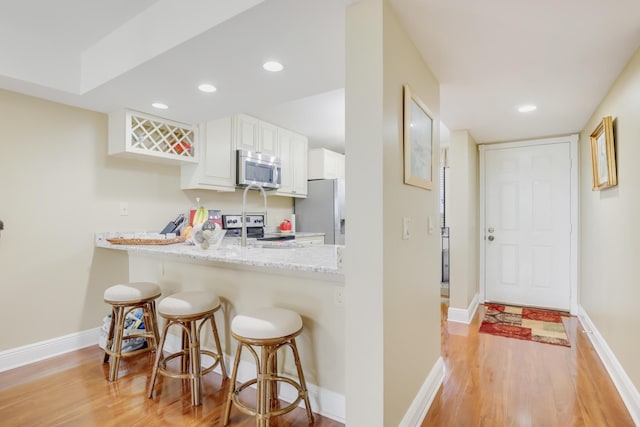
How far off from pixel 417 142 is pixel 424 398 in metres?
1.46

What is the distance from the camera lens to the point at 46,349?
2598 millimetres

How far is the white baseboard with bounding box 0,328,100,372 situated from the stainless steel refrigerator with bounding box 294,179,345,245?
9.24 ft

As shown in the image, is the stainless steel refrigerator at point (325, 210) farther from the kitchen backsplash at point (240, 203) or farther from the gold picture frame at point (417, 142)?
the gold picture frame at point (417, 142)

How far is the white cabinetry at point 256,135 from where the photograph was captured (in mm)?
3734

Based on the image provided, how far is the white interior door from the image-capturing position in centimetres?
380

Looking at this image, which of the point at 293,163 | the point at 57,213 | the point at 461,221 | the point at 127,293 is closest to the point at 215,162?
the point at 293,163

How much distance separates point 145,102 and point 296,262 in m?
1.96

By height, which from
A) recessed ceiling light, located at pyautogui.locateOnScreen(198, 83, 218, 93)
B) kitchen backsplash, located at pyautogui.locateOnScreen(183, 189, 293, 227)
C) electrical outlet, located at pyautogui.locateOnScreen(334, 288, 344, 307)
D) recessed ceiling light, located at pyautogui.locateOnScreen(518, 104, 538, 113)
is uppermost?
recessed ceiling light, located at pyautogui.locateOnScreen(518, 104, 538, 113)

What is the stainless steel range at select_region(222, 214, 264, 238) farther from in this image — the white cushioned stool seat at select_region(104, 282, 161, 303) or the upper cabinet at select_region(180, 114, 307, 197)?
the white cushioned stool seat at select_region(104, 282, 161, 303)

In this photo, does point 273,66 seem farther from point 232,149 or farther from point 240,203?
point 240,203

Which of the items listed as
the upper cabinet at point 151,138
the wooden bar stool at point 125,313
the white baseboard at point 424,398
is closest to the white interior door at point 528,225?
the white baseboard at point 424,398

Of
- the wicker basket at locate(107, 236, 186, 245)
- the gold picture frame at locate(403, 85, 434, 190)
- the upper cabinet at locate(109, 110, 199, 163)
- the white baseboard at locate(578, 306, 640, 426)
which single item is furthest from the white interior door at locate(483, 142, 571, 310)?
the wicker basket at locate(107, 236, 186, 245)

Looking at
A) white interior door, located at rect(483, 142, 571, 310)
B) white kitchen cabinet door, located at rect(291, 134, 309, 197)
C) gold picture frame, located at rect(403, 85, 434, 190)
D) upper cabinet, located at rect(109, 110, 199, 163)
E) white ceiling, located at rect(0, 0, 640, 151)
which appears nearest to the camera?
white ceiling, located at rect(0, 0, 640, 151)

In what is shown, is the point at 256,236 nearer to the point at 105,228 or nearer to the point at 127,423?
the point at 105,228
